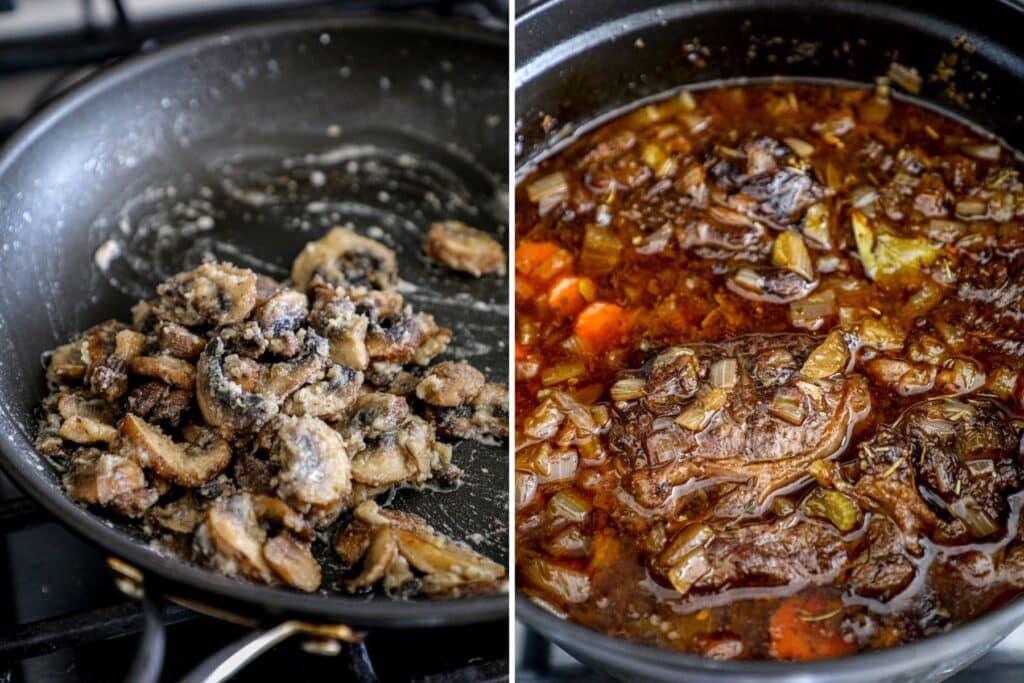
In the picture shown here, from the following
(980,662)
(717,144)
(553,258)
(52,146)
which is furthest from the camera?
(52,146)

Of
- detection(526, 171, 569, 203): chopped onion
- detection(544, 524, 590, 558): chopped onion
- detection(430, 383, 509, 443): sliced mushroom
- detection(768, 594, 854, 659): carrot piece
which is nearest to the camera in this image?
detection(768, 594, 854, 659): carrot piece

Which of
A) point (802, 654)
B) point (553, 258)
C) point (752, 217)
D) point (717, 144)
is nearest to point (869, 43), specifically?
point (717, 144)

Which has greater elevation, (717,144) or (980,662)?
(717,144)

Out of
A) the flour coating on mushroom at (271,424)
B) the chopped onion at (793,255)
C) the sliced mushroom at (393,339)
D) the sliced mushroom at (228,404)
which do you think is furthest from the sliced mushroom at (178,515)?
the chopped onion at (793,255)

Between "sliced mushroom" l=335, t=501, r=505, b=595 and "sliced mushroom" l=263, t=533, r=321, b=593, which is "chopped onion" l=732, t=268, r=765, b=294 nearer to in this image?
"sliced mushroom" l=335, t=501, r=505, b=595

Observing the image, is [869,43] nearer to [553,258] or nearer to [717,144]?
[717,144]

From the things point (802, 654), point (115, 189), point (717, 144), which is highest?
point (115, 189)

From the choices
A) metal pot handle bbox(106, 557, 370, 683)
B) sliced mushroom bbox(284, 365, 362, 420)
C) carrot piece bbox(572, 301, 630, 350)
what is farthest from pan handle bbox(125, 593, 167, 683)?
carrot piece bbox(572, 301, 630, 350)
